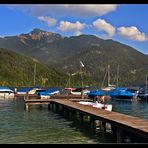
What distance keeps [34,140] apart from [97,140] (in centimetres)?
490

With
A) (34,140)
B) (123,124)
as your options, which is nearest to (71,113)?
(34,140)

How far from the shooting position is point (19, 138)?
25.6 m

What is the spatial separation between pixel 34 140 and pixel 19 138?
1.55m
